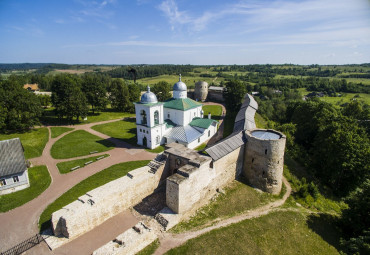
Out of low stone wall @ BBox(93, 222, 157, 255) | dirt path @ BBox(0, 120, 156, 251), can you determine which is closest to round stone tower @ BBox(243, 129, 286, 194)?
low stone wall @ BBox(93, 222, 157, 255)

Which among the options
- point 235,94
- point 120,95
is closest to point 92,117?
point 120,95

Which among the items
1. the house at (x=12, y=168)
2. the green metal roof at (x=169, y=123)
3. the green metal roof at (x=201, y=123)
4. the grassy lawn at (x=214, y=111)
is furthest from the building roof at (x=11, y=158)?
the grassy lawn at (x=214, y=111)

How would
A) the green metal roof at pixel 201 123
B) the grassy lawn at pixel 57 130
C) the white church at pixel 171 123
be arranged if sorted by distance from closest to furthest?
1. the white church at pixel 171 123
2. the green metal roof at pixel 201 123
3. the grassy lawn at pixel 57 130

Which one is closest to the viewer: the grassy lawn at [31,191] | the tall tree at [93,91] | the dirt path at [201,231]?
the dirt path at [201,231]

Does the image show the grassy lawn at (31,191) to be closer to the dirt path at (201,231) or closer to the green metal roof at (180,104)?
the dirt path at (201,231)

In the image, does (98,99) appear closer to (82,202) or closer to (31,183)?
(31,183)

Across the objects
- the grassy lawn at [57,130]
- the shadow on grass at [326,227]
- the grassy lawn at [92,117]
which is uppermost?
the grassy lawn at [92,117]

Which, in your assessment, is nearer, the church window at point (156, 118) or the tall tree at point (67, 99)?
the church window at point (156, 118)

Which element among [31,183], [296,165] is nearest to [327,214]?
[296,165]
